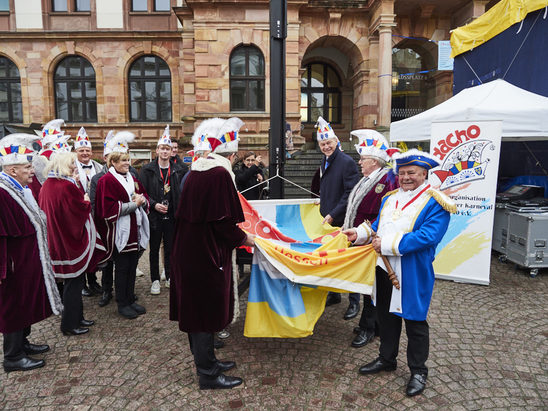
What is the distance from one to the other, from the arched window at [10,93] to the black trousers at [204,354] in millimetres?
18832

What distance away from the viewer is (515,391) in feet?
9.87

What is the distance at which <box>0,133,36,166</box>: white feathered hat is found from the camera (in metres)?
3.30

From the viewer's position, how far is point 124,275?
14.6 ft

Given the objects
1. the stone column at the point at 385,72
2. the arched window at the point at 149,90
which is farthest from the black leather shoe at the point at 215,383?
the arched window at the point at 149,90

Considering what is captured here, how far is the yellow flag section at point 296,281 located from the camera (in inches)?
125

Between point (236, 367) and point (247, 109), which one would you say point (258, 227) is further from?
point (247, 109)

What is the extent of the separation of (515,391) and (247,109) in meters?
13.1

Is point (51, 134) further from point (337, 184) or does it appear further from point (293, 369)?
point (293, 369)

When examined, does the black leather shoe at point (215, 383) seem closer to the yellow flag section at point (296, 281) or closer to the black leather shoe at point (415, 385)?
the yellow flag section at point (296, 281)

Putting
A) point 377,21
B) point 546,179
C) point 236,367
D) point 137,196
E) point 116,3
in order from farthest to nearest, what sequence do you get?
point 116,3 < point 377,21 < point 546,179 < point 137,196 < point 236,367

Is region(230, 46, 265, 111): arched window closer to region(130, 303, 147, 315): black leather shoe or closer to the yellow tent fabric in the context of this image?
the yellow tent fabric

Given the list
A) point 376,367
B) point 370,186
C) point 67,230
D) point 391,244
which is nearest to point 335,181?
point 370,186

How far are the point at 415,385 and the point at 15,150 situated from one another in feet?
12.8

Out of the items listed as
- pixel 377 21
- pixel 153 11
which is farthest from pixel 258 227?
pixel 153 11
